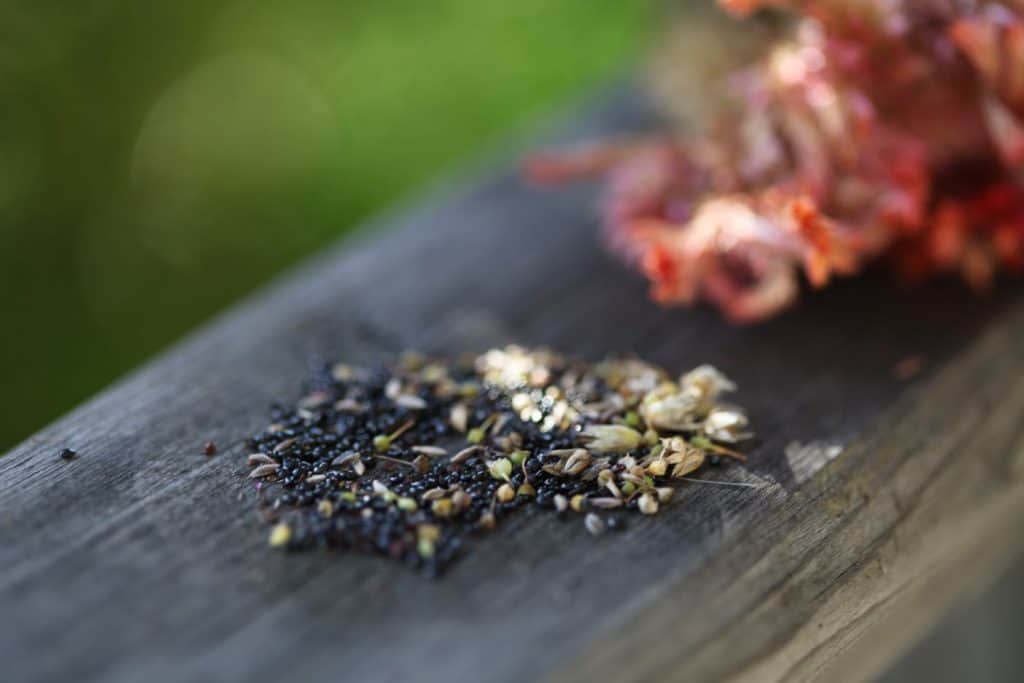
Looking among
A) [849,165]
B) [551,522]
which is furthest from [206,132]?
[551,522]

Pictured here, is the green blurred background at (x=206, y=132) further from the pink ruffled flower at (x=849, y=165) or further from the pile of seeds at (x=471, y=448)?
the pile of seeds at (x=471, y=448)

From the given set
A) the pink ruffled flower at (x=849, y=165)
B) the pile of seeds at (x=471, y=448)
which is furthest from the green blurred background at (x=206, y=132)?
the pile of seeds at (x=471, y=448)

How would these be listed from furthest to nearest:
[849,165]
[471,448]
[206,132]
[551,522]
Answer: [206,132] → [849,165] → [471,448] → [551,522]

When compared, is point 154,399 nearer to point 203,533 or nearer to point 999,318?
point 203,533

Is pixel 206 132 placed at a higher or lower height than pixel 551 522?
higher

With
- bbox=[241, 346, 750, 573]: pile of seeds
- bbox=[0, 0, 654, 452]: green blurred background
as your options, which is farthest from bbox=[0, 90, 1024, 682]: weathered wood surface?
bbox=[0, 0, 654, 452]: green blurred background

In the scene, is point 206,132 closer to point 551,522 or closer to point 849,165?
point 849,165

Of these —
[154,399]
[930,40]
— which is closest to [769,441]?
[930,40]
